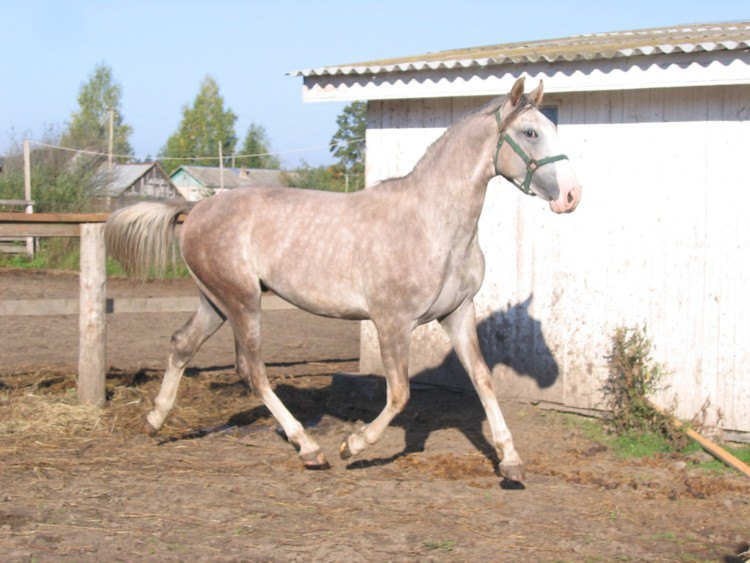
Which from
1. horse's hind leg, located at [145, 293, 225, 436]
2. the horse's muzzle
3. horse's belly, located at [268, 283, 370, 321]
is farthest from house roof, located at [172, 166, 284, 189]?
the horse's muzzle

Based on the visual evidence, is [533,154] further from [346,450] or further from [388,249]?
[346,450]

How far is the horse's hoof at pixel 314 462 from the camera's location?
229 inches

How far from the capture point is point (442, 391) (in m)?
8.43

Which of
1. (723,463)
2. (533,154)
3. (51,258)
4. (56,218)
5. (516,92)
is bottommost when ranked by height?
(723,463)

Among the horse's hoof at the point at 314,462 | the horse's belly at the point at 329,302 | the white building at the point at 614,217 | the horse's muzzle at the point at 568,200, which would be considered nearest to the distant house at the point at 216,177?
the white building at the point at 614,217

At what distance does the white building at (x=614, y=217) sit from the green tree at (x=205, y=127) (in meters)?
74.3

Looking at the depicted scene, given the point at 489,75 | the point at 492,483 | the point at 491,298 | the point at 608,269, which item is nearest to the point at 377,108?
the point at 489,75

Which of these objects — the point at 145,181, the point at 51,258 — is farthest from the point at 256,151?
the point at 51,258

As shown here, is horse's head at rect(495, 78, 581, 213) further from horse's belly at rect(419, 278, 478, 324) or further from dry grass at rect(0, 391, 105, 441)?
dry grass at rect(0, 391, 105, 441)

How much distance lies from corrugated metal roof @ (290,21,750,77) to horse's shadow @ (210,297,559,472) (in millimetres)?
2061

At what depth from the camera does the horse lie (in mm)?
5418

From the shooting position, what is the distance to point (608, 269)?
739 centimetres

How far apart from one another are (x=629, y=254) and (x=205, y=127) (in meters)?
76.3

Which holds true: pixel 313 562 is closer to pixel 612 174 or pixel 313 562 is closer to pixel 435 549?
pixel 435 549
